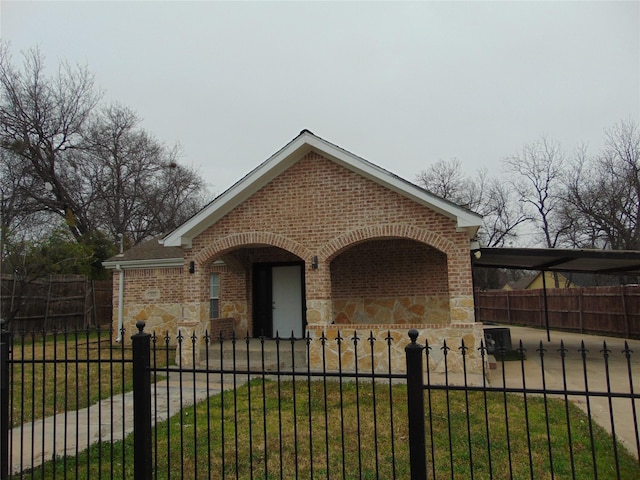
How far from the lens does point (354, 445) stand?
17.7ft

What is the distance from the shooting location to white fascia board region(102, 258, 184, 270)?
15188mm

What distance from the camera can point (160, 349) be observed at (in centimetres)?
1359

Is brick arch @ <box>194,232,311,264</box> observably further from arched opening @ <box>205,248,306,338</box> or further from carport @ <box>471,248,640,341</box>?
carport @ <box>471,248,640,341</box>

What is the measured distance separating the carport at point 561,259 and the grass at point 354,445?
4.45 m

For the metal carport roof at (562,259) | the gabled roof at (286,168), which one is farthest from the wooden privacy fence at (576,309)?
the gabled roof at (286,168)

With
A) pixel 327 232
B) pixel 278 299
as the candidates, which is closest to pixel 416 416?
pixel 327 232

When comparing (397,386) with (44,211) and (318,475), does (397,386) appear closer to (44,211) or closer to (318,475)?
(318,475)

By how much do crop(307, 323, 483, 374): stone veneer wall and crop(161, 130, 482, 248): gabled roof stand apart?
6.69ft

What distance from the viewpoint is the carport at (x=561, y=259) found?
35.1 feet

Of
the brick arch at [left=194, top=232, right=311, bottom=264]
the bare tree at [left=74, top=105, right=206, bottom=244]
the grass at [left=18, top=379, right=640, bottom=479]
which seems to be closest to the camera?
the grass at [left=18, top=379, right=640, bottom=479]

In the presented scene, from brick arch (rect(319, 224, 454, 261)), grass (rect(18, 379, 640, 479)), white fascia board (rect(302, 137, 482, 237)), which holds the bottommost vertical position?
grass (rect(18, 379, 640, 479))

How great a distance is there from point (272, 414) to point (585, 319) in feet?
56.5

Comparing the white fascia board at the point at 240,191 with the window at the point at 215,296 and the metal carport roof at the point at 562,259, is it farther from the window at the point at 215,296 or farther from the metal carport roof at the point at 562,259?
the metal carport roof at the point at 562,259

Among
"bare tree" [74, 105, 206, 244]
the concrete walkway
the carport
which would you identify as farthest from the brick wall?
"bare tree" [74, 105, 206, 244]
